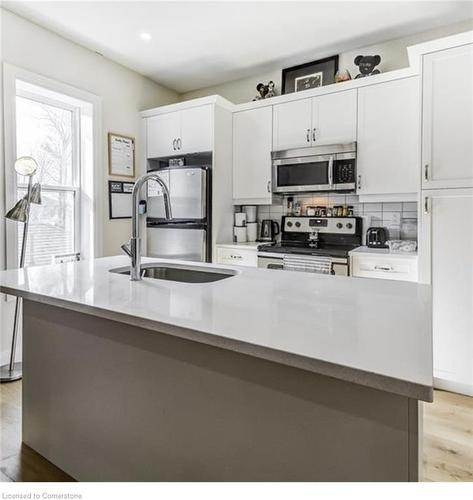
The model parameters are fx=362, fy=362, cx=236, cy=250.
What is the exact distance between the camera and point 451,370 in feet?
8.06

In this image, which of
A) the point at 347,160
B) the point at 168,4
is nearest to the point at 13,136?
the point at 168,4

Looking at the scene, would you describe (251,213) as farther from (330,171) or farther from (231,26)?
(231,26)

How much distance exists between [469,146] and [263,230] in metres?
2.00

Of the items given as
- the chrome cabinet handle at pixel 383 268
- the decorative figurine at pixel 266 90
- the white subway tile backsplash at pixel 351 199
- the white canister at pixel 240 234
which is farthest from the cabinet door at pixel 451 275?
the decorative figurine at pixel 266 90

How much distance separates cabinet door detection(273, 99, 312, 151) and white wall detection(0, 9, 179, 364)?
4.98 feet

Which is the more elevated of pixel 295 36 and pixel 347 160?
pixel 295 36

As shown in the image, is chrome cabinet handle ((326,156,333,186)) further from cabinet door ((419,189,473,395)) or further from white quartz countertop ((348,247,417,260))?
cabinet door ((419,189,473,395))

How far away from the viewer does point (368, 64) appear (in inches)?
121

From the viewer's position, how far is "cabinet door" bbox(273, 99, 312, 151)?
129 inches

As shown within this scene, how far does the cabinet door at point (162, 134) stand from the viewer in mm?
3732

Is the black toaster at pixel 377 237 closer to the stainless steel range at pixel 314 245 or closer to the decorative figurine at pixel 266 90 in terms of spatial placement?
the stainless steel range at pixel 314 245

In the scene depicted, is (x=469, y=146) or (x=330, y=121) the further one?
(x=330, y=121)

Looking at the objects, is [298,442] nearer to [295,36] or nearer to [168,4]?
[168,4]

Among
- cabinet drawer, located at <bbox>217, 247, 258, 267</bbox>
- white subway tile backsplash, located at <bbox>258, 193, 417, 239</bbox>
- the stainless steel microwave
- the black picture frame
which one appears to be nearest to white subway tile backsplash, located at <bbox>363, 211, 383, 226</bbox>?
white subway tile backsplash, located at <bbox>258, 193, 417, 239</bbox>
